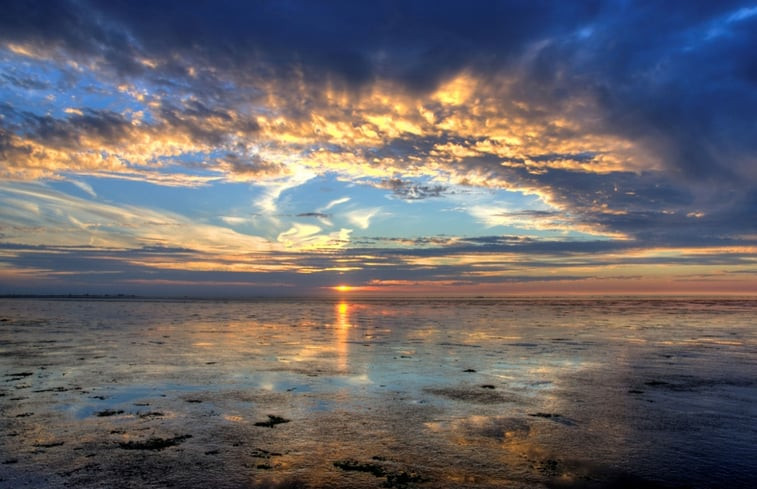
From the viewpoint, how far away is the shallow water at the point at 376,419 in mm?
7473

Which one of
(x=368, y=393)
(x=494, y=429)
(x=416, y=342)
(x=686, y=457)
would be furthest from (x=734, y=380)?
(x=416, y=342)

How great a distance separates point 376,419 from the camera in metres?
10.6

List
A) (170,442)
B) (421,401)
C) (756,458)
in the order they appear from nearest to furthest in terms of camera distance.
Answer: (756,458), (170,442), (421,401)

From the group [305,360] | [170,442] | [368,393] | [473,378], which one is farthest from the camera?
[305,360]

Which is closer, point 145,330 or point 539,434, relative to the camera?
point 539,434

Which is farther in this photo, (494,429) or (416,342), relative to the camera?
(416,342)

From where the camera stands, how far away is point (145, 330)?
32656 mm

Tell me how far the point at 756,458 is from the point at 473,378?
812 centimetres

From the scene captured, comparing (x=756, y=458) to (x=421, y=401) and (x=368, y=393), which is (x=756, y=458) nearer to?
(x=421, y=401)

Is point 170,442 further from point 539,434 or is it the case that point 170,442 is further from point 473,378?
point 473,378

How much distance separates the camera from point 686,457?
324 inches

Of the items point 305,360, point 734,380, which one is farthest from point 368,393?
point 734,380

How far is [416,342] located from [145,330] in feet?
60.6

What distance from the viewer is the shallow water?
7473 millimetres
